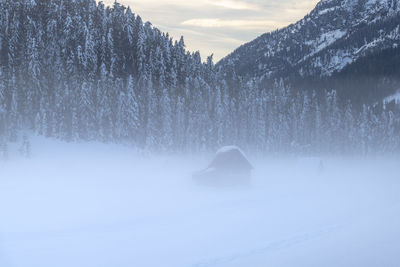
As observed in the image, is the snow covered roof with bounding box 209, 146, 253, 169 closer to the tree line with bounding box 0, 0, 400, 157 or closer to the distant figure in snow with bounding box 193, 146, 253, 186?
the distant figure in snow with bounding box 193, 146, 253, 186

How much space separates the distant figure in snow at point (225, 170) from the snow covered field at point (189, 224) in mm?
737

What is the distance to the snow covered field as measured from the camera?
1068 cm

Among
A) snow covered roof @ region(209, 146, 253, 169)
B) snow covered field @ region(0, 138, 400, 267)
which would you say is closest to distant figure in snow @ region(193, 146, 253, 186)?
snow covered roof @ region(209, 146, 253, 169)

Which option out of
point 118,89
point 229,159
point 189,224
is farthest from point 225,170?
point 118,89

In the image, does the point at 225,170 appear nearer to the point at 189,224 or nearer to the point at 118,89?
the point at 189,224

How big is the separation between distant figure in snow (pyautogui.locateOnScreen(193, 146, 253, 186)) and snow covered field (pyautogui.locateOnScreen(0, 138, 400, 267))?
74cm

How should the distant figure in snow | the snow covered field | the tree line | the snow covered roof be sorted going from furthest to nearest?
the tree line < the snow covered roof < the distant figure in snow < the snow covered field

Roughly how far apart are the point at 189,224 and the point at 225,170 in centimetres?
1089

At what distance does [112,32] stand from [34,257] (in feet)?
153

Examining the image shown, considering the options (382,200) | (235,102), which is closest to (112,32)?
(235,102)

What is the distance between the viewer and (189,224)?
14.7 metres

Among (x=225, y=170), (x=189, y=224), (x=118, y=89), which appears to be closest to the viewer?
(x=189, y=224)

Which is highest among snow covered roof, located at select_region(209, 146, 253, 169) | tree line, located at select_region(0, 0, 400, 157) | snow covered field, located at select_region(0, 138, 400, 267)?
tree line, located at select_region(0, 0, 400, 157)

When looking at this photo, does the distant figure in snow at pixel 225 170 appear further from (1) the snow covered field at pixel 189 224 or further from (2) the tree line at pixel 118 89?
(2) the tree line at pixel 118 89
